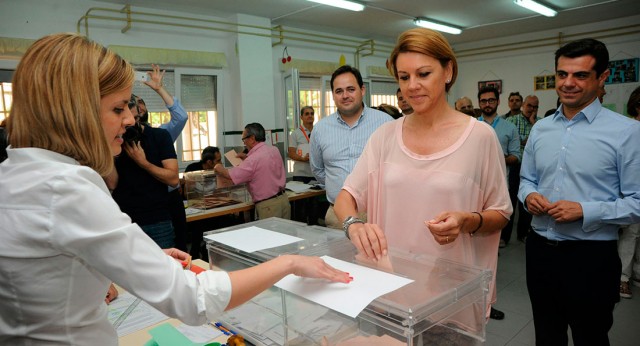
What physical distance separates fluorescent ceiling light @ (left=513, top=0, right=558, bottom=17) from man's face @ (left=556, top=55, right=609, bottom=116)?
185 inches

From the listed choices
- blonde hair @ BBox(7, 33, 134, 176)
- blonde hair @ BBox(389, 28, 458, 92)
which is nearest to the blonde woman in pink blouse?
blonde hair @ BBox(389, 28, 458, 92)

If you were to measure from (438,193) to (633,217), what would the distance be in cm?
96

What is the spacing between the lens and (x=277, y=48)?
274 inches

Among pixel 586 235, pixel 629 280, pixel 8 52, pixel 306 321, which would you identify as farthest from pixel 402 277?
pixel 8 52

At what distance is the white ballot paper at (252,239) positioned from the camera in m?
1.37

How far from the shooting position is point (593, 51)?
5.99 feet

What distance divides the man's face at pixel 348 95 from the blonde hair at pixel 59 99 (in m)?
2.36

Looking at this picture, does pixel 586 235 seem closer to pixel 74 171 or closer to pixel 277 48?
pixel 74 171

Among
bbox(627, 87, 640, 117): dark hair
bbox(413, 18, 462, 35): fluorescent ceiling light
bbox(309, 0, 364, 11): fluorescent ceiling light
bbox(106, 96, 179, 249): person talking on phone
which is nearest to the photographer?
bbox(106, 96, 179, 249): person talking on phone

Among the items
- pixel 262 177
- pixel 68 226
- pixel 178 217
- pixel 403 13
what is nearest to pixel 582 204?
pixel 68 226

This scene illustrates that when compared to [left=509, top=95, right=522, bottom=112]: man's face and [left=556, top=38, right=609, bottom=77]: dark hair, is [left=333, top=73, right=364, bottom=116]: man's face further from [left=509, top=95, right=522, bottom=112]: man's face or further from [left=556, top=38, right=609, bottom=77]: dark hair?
[left=509, top=95, right=522, bottom=112]: man's face

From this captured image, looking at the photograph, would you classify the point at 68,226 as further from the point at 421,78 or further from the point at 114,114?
the point at 421,78

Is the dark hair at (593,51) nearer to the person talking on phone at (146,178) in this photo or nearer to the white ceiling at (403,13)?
the person talking on phone at (146,178)

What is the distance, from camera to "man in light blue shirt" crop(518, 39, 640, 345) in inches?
69.8
